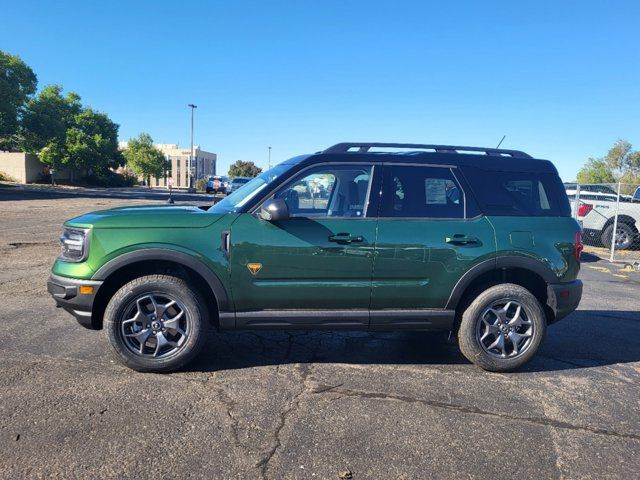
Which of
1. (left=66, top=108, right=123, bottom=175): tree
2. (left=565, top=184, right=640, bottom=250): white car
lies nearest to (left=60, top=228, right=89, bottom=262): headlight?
(left=565, top=184, right=640, bottom=250): white car

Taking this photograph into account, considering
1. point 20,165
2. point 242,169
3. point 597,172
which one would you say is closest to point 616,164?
point 597,172

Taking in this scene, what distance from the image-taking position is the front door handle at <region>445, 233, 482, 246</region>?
4.13 metres

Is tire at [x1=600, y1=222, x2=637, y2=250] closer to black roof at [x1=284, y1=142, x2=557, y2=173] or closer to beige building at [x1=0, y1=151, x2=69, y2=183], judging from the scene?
black roof at [x1=284, y1=142, x2=557, y2=173]

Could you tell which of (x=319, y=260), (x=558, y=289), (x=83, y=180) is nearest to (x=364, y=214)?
(x=319, y=260)

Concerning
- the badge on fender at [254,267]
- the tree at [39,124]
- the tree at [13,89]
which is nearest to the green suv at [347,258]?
the badge on fender at [254,267]

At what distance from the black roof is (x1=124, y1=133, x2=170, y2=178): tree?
244 feet

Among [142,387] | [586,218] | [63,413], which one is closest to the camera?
[63,413]

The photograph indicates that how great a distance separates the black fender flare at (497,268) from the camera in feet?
13.6

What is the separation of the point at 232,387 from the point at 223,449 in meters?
0.88

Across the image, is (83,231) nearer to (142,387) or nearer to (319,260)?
(142,387)

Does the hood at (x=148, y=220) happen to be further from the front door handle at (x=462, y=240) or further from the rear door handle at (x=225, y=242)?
the front door handle at (x=462, y=240)

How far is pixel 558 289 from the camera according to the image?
4297mm

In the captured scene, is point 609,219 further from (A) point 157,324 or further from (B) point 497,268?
(A) point 157,324

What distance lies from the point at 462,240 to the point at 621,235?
11488 millimetres
